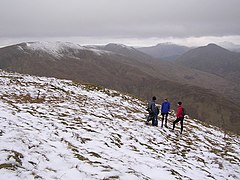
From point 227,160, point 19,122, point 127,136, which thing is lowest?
point 227,160

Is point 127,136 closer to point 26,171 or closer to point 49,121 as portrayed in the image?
point 49,121

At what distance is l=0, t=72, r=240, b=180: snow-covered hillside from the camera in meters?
9.91

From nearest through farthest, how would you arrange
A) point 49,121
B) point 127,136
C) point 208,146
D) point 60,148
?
point 60,148 < point 49,121 < point 127,136 < point 208,146

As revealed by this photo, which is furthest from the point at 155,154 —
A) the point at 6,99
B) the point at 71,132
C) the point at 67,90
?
the point at 67,90

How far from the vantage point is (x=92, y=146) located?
43.2 ft

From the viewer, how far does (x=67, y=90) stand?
2978 centimetres

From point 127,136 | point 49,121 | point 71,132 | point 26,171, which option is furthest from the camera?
point 127,136

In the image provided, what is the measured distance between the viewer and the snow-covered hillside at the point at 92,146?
32.5 feet

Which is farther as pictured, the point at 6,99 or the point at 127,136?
the point at 6,99

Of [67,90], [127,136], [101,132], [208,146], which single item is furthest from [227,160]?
[67,90]

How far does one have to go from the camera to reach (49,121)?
52.3 ft

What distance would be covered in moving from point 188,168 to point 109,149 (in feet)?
14.3

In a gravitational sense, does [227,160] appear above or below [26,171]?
below

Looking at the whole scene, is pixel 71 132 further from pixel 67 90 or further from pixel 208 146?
pixel 67 90
